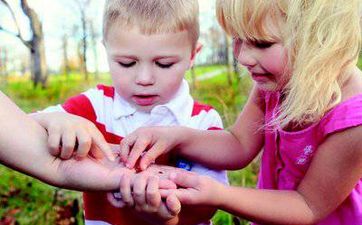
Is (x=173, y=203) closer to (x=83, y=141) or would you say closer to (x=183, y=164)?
(x=83, y=141)

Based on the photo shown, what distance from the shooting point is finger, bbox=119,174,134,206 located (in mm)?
1800

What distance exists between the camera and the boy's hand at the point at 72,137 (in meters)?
1.82

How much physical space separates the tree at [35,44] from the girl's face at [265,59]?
1350mm

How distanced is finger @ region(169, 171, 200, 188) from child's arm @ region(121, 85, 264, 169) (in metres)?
0.13

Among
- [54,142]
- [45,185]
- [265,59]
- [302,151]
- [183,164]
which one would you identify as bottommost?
[45,185]

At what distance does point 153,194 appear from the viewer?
1.76m

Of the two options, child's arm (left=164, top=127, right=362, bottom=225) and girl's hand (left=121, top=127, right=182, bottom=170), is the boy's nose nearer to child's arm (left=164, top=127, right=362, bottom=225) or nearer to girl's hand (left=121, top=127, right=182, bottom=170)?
girl's hand (left=121, top=127, right=182, bottom=170)

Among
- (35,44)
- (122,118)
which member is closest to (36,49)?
(35,44)

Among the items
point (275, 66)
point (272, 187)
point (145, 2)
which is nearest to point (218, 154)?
point (272, 187)

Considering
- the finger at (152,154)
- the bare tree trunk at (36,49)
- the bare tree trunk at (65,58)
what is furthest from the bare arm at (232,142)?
the bare tree trunk at (65,58)

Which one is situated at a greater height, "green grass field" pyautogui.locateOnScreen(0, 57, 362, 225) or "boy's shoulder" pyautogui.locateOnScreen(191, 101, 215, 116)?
"boy's shoulder" pyautogui.locateOnScreen(191, 101, 215, 116)

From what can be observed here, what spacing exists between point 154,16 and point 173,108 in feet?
1.00

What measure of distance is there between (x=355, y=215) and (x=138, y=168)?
0.72 m

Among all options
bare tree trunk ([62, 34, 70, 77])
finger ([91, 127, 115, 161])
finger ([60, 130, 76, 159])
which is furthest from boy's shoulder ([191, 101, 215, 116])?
bare tree trunk ([62, 34, 70, 77])
